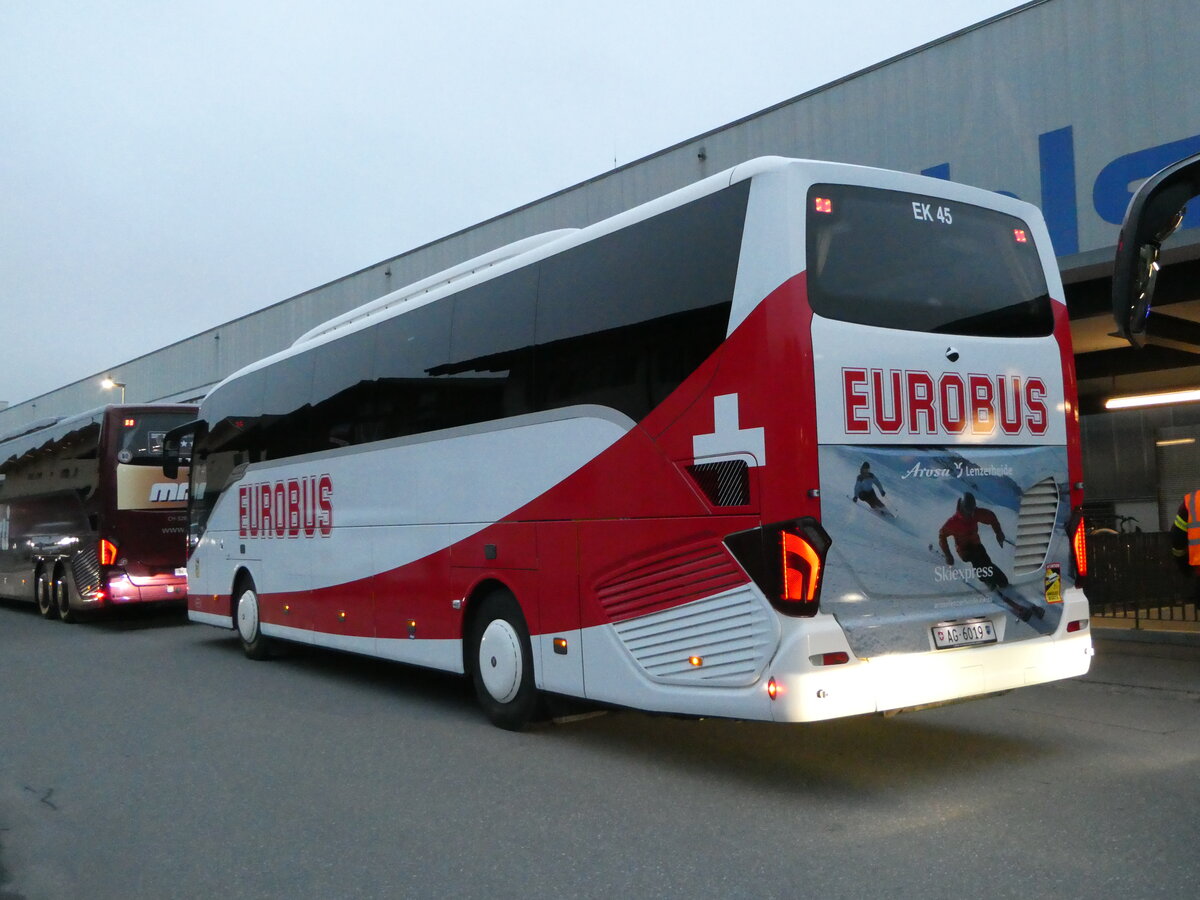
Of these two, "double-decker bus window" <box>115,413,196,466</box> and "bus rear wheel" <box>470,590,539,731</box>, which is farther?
"double-decker bus window" <box>115,413,196,466</box>

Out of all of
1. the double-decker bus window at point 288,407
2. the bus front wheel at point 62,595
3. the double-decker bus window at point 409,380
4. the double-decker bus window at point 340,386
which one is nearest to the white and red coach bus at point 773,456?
the double-decker bus window at point 409,380

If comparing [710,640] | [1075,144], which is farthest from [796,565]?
[1075,144]

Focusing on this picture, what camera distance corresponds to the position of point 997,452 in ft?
22.0

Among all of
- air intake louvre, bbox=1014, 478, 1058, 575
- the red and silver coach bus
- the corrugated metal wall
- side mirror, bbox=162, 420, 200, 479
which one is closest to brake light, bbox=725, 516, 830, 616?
air intake louvre, bbox=1014, 478, 1058, 575

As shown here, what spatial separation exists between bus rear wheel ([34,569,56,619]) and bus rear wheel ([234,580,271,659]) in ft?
25.4

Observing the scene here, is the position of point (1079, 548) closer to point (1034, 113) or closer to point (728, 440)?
point (728, 440)

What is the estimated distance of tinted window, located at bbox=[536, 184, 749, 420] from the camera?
6508mm

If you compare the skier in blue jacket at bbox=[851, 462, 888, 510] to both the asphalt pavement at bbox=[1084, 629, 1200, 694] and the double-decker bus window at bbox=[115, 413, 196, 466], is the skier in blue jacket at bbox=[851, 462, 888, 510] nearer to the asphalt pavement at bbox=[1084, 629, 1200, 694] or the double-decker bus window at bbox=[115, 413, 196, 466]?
the asphalt pavement at bbox=[1084, 629, 1200, 694]

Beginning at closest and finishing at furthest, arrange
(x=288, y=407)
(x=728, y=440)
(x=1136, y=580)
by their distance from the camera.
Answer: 1. (x=728, y=440)
2. (x=288, y=407)
3. (x=1136, y=580)

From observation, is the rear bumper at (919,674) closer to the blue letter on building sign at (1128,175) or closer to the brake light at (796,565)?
the brake light at (796,565)

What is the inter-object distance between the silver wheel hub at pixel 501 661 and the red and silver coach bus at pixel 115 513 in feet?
31.7

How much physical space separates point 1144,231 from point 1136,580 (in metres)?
11.6

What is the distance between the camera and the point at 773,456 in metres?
5.99

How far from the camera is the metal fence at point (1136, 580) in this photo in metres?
13.7
